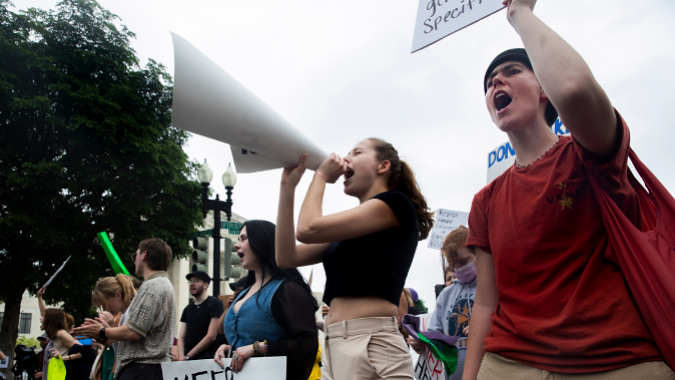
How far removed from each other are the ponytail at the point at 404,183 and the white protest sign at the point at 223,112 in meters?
0.71

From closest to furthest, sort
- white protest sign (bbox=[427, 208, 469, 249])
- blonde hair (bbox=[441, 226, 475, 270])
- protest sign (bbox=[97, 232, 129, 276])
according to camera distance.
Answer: blonde hair (bbox=[441, 226, 475, 270]) → protest sign (bbox=[97, 232, 129, 276]) → white protest sign (bbox=[427, 208, 469, 249])

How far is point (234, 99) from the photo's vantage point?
1.88 meters

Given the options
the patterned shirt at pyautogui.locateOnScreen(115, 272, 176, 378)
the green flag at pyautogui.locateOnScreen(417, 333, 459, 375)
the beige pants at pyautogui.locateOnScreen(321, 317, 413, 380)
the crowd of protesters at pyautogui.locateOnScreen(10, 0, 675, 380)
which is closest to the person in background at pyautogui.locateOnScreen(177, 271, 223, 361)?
the patterned shirt at pyautogui.locateOnScreen(115, 272, 176, 378)

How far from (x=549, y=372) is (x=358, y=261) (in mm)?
1086

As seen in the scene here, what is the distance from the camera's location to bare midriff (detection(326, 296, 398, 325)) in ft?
7.30

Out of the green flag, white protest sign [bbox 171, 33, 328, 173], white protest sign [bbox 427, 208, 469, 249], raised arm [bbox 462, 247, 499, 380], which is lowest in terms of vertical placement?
the green flag

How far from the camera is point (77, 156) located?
67.7ft

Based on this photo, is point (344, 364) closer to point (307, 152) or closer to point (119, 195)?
point (307, 152)

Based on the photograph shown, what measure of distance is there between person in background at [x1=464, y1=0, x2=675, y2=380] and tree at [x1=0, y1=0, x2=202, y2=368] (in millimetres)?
20190

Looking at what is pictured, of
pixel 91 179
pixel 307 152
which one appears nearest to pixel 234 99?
pixel 307 152

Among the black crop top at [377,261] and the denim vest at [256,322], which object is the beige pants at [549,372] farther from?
the denim vest at [256,322]

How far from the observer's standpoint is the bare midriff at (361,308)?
7.30 ft

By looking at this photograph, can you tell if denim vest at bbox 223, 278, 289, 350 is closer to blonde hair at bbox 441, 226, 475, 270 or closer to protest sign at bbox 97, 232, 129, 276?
blonde hair at bbox 441, 226, 475, 270

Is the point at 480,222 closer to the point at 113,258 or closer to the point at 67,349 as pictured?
the point at 113,258
